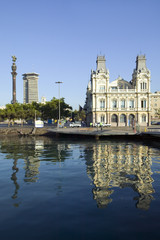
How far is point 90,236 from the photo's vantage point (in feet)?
28.7

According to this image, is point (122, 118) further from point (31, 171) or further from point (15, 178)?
point (15, 178)

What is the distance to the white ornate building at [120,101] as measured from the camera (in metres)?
85.6

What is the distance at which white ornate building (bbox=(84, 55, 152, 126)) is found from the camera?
85562 mm

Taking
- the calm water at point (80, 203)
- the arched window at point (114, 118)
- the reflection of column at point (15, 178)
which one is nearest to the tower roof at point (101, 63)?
the arched window at point (114, 118)

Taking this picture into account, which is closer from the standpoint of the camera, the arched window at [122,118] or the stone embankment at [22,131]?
the stone embankment at [22,131]

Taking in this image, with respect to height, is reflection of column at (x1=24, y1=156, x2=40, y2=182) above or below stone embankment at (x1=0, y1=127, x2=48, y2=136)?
below

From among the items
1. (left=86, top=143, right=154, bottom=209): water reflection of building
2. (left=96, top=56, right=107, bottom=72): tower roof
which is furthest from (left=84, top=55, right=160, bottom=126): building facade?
(left=86, top=143, right=154, bottom=209): water reflection of building

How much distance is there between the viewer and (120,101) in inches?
3388

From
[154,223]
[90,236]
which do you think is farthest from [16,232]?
[154,223]

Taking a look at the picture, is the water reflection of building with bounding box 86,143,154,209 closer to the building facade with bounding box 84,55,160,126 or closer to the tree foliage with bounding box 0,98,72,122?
the building facade with bounding box 84,55,160,126

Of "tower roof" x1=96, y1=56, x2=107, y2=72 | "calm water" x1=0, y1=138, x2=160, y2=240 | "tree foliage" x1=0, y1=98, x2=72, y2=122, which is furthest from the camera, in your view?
"tree foliage" x1=0, y1=98, x2=72, y2=122

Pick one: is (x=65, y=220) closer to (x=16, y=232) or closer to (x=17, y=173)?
(x=16, y=232)

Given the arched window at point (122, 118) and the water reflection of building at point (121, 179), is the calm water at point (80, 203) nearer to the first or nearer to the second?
the water reflection of building at point (121, 179)

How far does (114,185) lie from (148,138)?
36.3m
